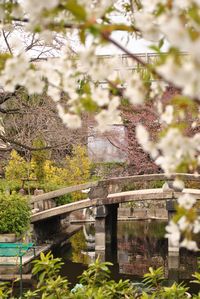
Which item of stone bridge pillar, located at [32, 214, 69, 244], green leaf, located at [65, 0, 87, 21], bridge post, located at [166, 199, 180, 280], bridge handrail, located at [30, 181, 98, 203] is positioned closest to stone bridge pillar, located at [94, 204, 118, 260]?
bridge handrail, located at [30, 181, 98, 203]

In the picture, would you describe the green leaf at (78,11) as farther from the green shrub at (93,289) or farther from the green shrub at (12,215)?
the green shrub at (12,215)

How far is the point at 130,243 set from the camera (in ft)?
49.6

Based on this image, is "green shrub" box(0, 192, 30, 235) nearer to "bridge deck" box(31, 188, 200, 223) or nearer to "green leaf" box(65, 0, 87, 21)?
"bridge deck" box(31, 188, 200, 223)

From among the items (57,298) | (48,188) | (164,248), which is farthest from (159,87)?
(48,188)

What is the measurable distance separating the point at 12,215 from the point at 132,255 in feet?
12.1

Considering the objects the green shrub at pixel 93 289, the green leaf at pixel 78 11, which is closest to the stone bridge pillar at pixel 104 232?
the green shrub at pixel 93 289

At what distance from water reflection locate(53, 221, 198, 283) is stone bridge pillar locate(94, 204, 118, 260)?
0.43ft

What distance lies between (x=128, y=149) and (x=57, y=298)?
15.8 m

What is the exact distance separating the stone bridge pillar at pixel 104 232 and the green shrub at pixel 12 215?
269cm

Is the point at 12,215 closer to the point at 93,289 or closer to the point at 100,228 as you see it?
the point at 100,228

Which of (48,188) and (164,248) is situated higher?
(48,188)

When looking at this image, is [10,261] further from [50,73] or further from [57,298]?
[50,73]

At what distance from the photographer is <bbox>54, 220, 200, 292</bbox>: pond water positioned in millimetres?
11438

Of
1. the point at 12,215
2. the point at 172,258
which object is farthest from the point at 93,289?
the point at 172,258
